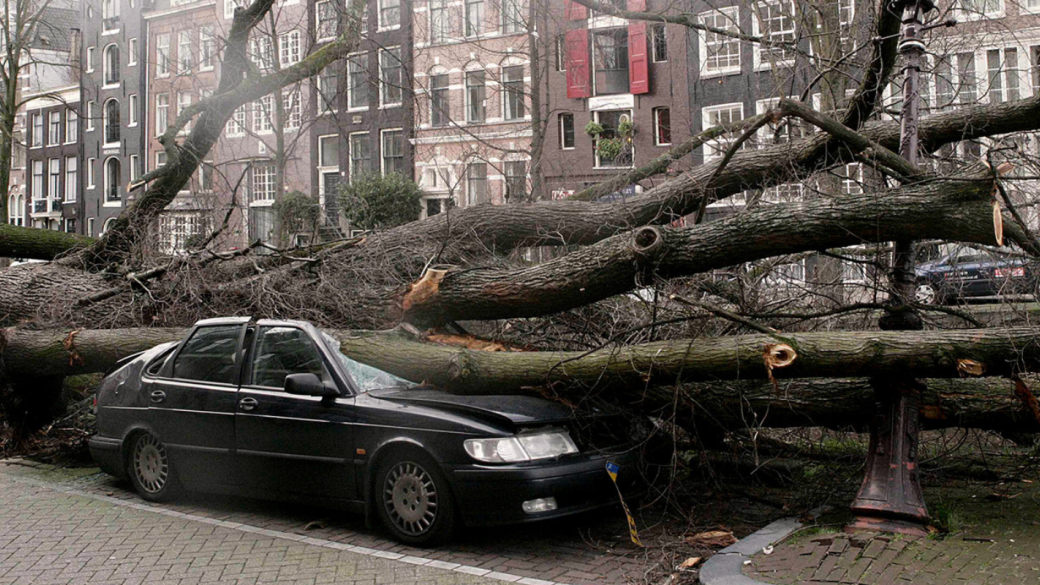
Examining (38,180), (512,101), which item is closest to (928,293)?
(512,101)

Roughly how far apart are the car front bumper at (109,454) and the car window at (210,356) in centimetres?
94

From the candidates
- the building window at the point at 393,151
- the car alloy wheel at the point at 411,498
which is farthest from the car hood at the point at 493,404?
the building window at the point at 393,151

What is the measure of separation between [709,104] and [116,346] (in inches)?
1094

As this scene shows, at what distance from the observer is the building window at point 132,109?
A: 52188 millimetres

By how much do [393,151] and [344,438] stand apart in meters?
35.2

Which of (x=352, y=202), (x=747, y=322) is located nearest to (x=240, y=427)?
(x=747, y=322)

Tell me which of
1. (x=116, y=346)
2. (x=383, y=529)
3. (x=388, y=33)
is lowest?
(x=383, y=529)

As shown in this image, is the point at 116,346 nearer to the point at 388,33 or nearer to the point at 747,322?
the point at 747,322

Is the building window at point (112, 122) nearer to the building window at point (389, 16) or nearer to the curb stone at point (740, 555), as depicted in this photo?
the building window at point (389, 16)

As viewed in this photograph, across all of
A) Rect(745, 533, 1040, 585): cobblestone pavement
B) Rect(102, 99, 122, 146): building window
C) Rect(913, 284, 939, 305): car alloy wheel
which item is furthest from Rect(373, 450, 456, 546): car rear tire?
Rect(102, 99, 122, 146): building window

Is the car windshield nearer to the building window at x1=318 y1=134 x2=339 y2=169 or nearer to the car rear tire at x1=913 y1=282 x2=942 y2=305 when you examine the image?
the car rear tire at x1=913 y1=282 x2=942 y2=305

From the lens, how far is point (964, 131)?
8.71 metres

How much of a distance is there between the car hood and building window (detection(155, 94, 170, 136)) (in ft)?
158

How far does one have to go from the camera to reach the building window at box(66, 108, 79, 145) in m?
55.3
